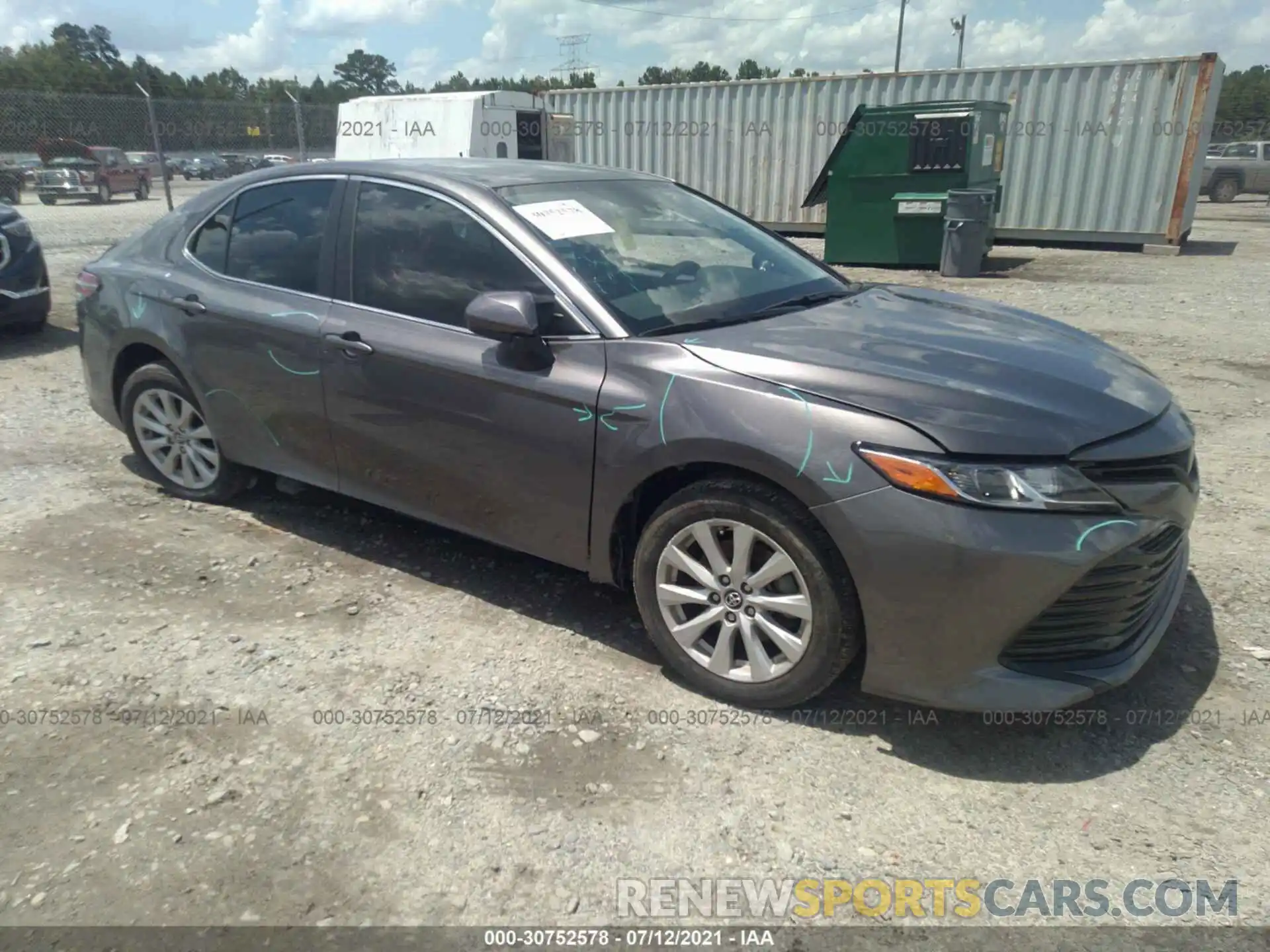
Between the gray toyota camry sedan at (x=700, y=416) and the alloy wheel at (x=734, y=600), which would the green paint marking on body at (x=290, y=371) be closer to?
the gray toyota camry sedan at (x=700, y=416)

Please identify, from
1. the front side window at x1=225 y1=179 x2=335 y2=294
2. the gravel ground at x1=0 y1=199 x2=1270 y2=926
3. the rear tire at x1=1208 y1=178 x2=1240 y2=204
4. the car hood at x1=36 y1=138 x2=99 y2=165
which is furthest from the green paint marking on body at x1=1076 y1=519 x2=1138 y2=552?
the rear tire at x1=1208 y1=178 x2=1240 y2=204

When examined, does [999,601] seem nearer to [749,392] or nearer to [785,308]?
[749,392]

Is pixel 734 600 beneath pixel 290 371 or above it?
beneath

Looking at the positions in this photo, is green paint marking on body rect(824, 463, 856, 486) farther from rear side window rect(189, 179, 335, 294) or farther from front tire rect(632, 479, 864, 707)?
rear side window rect(189, 179, 335, 294)

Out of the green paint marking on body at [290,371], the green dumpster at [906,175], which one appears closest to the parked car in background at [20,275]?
the green paint marking on body at [290,371]

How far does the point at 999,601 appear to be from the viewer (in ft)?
8.13

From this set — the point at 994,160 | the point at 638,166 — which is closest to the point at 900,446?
the point at 994,160

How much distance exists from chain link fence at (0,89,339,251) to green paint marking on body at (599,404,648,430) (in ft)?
41.5

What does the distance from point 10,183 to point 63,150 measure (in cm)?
235

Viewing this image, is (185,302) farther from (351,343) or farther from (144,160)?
(144,160)

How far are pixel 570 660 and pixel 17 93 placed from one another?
20476 millimetres

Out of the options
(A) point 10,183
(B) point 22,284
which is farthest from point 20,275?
(A) point 10,183

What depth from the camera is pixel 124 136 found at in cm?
1952

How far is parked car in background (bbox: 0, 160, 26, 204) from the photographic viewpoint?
20641mm
